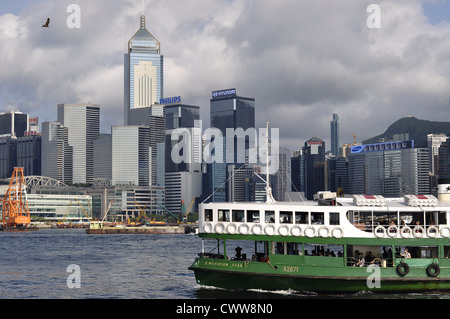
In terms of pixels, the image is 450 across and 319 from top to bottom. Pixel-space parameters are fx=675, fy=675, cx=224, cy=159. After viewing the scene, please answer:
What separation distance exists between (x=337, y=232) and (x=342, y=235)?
1.00ft

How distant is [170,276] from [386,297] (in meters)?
20.2

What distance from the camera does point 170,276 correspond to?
168 feet

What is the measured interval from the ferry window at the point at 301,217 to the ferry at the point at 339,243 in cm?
4

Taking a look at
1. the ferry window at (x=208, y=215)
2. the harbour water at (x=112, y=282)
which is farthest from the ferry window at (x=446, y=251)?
the ferry window at (x=208, y=215)

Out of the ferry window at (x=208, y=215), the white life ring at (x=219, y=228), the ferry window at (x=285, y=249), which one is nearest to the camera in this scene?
the ferry window at (x=285, y=249)

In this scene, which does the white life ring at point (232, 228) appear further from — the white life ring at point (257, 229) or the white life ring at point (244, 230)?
the white life ring at point (257, 229)

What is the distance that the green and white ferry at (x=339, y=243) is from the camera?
115 feet

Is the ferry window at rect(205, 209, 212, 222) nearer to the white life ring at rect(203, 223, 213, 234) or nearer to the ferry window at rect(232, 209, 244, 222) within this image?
the white life ring at rect(203, 223, 213, 234)

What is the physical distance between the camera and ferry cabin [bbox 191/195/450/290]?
35.2 m
